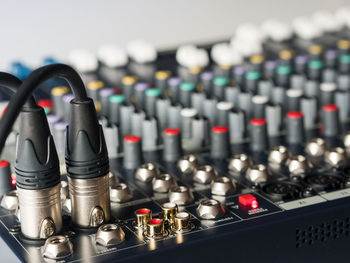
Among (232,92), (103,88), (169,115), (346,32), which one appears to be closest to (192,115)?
(169,115)

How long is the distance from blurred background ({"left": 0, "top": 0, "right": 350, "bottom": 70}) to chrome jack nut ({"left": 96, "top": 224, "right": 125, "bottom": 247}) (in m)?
1.34

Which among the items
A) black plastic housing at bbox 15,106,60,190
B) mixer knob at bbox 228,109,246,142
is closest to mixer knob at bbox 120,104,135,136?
mixer knob at bbox 228,109,246,142

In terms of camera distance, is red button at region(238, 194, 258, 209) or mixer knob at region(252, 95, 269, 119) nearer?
red button at region(238, 194, 258, 209)

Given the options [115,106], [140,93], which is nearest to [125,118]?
[115,106]

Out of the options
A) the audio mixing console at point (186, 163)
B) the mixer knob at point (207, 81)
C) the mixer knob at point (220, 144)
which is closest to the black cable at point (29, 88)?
the audio mixing console at point (186, 163)

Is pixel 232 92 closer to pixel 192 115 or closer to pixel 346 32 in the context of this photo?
pixel 192 115

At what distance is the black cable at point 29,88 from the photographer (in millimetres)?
1050

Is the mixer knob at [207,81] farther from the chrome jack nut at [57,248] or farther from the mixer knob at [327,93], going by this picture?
the chrome jack nut at [57,248]

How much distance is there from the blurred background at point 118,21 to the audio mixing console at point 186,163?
496 mm

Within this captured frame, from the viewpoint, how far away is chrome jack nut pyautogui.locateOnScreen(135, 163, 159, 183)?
1444 mm

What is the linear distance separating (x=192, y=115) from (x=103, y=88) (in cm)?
32

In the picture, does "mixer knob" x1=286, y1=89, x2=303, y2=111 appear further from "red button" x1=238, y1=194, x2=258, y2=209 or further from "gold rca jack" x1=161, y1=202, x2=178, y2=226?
"gold rca jack" x1=161, y1=202, x2=178, y2=226

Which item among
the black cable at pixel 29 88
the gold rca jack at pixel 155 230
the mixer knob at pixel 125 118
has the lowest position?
the gold rca jack at pixel 155 230

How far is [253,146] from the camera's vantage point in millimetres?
1612
